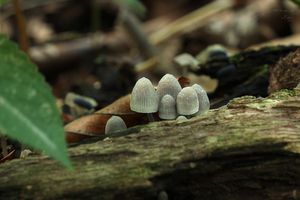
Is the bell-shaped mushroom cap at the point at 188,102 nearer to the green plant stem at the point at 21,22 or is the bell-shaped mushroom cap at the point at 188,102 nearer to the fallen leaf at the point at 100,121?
the fallen leaf at the point at 100,121

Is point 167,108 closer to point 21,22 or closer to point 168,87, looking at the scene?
point 168,87

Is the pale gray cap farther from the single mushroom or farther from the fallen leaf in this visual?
the fallen leaf

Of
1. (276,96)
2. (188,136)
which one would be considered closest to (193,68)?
(276,96)

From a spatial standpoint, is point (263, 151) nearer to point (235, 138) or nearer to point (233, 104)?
point (235, 138)

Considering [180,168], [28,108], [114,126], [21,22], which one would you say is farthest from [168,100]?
[21,22]

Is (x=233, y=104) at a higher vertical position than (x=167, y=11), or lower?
lower

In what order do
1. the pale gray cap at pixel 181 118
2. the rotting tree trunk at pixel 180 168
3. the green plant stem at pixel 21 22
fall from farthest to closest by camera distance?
1. the green plant stem at pixel 21 22
2. the pale gray cap at pixel 181 118
3. the rotting tree trunk at pixel 180 168

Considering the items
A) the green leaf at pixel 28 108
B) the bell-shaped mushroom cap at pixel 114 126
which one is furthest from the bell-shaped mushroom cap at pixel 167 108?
the green leaf at pixel 28 108
